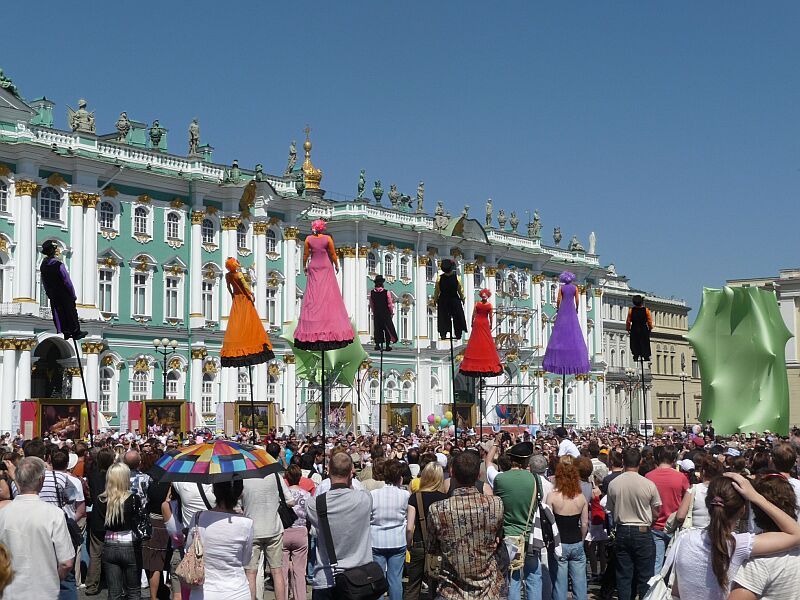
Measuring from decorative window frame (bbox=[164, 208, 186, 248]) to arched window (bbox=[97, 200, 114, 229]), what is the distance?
2764mm

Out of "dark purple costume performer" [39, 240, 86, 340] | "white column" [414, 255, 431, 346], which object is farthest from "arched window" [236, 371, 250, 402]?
"dark purple costume performer" [39, 240, 86, 340]

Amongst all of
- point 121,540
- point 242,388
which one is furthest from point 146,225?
point 121,540

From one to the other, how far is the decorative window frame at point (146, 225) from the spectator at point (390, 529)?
38.2m

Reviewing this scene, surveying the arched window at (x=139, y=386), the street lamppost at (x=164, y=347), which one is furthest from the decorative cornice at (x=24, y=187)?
the arched window at (x=139, y=386)

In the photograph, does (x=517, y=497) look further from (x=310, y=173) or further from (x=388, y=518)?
(x=310, y=173)

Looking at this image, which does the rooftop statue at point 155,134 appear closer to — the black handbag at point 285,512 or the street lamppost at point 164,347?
the street lamppost at point 164,347

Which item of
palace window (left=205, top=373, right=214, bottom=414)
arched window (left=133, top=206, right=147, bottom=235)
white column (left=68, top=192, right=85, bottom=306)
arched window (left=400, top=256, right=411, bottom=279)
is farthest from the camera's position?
arched window (left=400, top=256, right=411, bottom=279)

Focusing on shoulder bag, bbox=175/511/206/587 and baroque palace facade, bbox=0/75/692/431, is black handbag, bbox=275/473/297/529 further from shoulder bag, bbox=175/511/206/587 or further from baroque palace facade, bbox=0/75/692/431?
baroque palace facade, bbox=0/75/692/431

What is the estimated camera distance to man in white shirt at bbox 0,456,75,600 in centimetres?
750

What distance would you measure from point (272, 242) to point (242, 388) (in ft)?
23.2

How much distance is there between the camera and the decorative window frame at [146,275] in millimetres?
47094

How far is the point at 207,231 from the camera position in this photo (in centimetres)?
5031

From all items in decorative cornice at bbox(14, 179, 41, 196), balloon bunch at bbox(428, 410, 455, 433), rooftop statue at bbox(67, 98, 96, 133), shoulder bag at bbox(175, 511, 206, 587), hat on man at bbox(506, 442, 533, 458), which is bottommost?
balloon bunch at bbox(428, 410, 455, 433)

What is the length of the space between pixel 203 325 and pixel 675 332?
63.9m
